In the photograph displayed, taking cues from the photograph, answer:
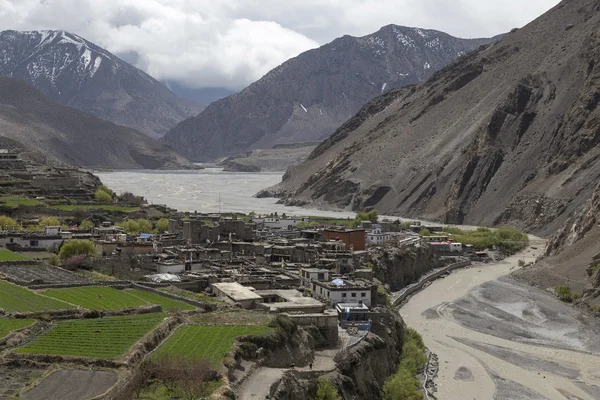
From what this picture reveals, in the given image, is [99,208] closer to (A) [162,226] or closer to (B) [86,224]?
(A) [162,226]

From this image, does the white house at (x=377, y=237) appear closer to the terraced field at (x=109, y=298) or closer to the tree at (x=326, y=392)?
A: the terraced field at (x=109, y=298)

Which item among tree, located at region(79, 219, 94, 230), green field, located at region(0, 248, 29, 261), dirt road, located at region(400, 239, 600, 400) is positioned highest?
tree, located at region(79, 219, 94, 230)

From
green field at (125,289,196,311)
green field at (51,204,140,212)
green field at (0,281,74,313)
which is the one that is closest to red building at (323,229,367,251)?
green field at (125,289,196,311)

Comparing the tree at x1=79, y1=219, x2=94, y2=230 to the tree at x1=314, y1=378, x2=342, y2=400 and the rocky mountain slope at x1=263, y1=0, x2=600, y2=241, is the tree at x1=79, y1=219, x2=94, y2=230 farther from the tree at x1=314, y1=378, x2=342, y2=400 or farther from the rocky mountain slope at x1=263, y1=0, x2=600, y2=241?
the rocky mountain slope at x1=263, y1=0, x2=600, y2=241

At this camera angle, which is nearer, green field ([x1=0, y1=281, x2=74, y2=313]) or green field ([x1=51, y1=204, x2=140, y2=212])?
green field ([x1=0, y1=281, x2=74, y2=313])

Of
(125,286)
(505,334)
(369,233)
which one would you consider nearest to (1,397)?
(125,286)

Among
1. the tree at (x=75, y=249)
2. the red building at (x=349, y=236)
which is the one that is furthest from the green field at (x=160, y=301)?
the red building at (x=349, y=236)
